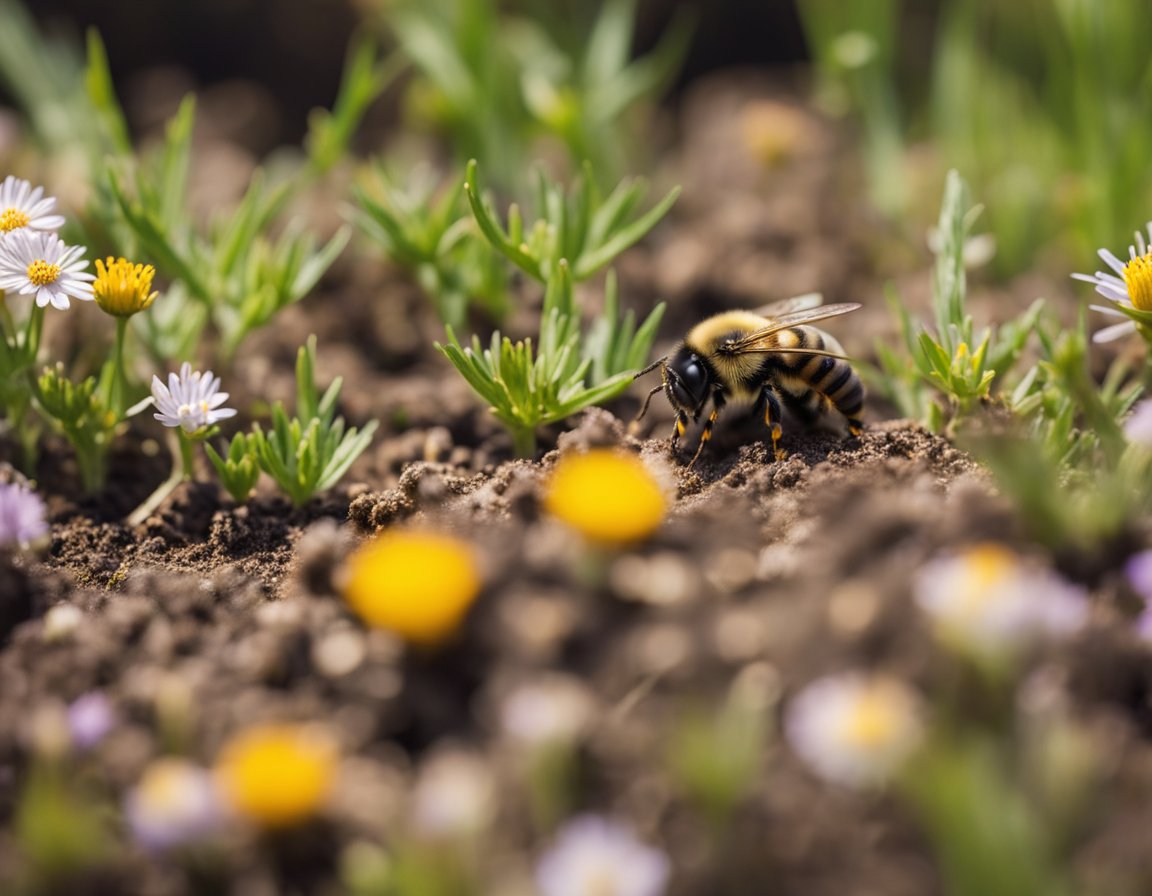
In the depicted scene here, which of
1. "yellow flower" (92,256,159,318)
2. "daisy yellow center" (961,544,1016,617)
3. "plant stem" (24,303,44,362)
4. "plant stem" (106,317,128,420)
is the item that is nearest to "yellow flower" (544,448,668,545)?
"daisy yellow center" (961,544,1016,617)

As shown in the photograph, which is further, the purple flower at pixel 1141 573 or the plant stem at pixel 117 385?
the plant stem at pixel 117 385

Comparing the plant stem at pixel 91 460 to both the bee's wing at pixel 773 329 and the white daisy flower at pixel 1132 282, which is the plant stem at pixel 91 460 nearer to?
the bee's wing at pixel 773 329

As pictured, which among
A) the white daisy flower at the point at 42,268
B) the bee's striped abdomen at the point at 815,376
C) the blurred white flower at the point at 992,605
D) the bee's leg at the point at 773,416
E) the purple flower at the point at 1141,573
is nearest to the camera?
the blurred white flower at the point at 992,605

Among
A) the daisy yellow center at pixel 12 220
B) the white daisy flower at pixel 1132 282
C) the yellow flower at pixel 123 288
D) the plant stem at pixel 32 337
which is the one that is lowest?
the white daisy flower at pixel 1132 282

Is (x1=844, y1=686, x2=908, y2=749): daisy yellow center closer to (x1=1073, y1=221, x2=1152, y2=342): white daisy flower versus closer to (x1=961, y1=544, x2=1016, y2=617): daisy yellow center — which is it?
(x1=961, y1=544, x2=1016, y2=617): daisy yellow center

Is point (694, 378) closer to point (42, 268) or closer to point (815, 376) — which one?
point (815, 376)

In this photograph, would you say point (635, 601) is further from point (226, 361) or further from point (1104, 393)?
point (226, 361)

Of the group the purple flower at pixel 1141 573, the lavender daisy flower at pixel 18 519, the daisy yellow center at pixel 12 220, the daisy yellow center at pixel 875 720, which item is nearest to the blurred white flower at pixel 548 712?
the daisy yellow center at pixel 875 720
